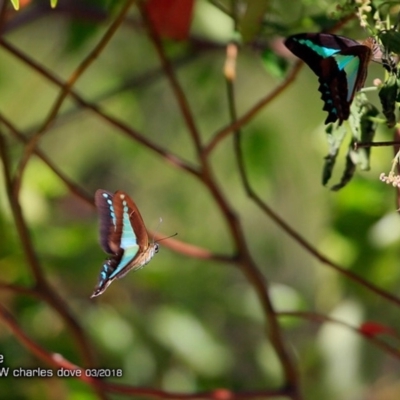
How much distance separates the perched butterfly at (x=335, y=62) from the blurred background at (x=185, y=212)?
0.36 ft

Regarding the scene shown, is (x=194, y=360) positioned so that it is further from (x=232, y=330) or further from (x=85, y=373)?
(x=85, y=373)

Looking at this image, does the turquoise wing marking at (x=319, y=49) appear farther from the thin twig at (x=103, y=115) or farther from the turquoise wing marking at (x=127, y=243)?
the thin twig at (x=103, y=115)

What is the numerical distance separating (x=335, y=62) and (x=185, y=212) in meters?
0.84

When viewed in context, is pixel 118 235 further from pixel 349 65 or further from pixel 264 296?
pixel 264 296

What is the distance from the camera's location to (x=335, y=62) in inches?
12.6

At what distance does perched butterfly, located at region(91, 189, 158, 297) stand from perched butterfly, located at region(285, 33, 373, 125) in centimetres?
10

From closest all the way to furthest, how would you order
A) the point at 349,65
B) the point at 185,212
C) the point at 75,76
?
the point at 349,65
the point at 75,76
the point at 185,212

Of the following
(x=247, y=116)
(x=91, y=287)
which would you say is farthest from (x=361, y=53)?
(x=91, y=287)

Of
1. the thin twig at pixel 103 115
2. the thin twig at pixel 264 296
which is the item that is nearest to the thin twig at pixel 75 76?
the thin twig at pixel 103 115

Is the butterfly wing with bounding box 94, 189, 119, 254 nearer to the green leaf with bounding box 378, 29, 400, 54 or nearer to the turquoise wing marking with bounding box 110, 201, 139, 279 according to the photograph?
the turquoise wing marking with bounding box 110, 201, 139, 279

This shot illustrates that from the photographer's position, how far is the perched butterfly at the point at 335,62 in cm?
32

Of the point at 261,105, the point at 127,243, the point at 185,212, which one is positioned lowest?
the point at 127,243

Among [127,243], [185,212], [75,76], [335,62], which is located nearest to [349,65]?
[335,62]

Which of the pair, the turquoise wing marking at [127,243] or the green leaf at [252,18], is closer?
the turquoise wing marking at [127,243]
